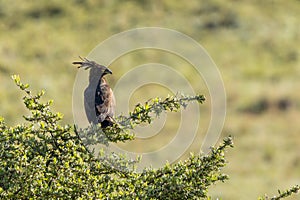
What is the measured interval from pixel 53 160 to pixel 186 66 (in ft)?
63.8

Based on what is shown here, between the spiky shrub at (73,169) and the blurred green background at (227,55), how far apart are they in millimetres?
9476

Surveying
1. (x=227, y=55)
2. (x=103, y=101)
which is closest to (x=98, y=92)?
(x=103, y=101)

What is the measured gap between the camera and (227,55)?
2498 centimetres

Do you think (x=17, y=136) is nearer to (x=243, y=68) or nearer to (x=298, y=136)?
(x=298, y=136)

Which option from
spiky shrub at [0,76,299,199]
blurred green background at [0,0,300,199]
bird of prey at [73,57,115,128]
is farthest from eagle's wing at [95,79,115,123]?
blurred green background at [0,0,300,199]

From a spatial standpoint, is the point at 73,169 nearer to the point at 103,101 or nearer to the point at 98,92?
the point at 103,101

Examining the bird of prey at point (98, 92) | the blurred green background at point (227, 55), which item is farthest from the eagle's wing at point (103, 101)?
the blurred green background at point (227, 55)

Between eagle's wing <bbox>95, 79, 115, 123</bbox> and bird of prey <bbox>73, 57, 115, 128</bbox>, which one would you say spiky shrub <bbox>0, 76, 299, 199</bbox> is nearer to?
eagle's wing <bbox>95, 79, 115, 123</bbox>

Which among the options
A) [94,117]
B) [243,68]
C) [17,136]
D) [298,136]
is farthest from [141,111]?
[243,68]

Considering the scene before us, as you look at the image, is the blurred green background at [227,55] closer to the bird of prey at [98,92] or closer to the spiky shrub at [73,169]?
the bird of prey at [98,92]

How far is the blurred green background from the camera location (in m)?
17.1

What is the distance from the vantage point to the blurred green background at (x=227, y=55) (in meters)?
17.1

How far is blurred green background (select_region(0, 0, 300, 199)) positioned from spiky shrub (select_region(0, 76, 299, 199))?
9.48 m

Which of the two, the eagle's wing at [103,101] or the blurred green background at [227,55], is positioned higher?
the blurred green background at [227,55]
